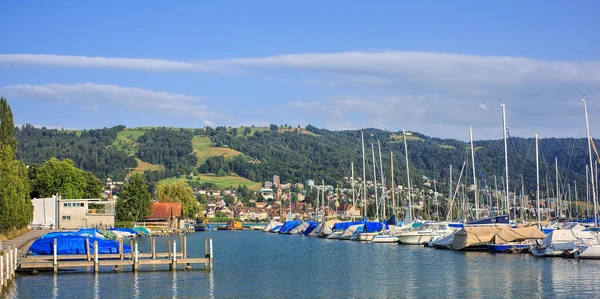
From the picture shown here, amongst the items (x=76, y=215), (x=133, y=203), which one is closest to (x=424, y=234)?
(x=76, y=215)

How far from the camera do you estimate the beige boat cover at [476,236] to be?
68.6 m

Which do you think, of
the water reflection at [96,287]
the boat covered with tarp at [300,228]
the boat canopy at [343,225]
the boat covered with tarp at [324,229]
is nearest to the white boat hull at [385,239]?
the boat canopy at [343,225]

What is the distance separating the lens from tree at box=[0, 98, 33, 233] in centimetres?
6781

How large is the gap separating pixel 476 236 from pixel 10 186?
43095 mm

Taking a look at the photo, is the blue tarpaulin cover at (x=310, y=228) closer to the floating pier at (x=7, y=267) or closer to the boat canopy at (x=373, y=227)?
the boat canopy at (x=373, y=227)

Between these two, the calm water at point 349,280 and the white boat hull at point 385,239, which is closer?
the calm water at point 349,280

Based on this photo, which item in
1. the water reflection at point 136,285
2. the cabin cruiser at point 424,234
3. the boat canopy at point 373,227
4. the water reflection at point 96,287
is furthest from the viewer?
the boat canopy at point 373,227

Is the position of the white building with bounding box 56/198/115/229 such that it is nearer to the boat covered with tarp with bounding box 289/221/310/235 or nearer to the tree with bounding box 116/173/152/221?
the tree with bounding box 116/173/152/221

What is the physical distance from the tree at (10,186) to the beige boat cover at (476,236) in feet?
133

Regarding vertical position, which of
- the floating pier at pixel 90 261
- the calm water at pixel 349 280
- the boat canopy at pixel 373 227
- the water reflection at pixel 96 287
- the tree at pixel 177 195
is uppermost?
the tree at pixel 177 195

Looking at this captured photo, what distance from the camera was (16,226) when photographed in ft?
246

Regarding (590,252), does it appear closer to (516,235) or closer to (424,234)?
(516,235)

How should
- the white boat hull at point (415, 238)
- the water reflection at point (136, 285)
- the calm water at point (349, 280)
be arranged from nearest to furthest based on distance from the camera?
1. the water reflection at point (136, 285)
2. the calm water at point (349, 280)
3. the white boat hull at point (415, 238)

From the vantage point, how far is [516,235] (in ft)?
219
